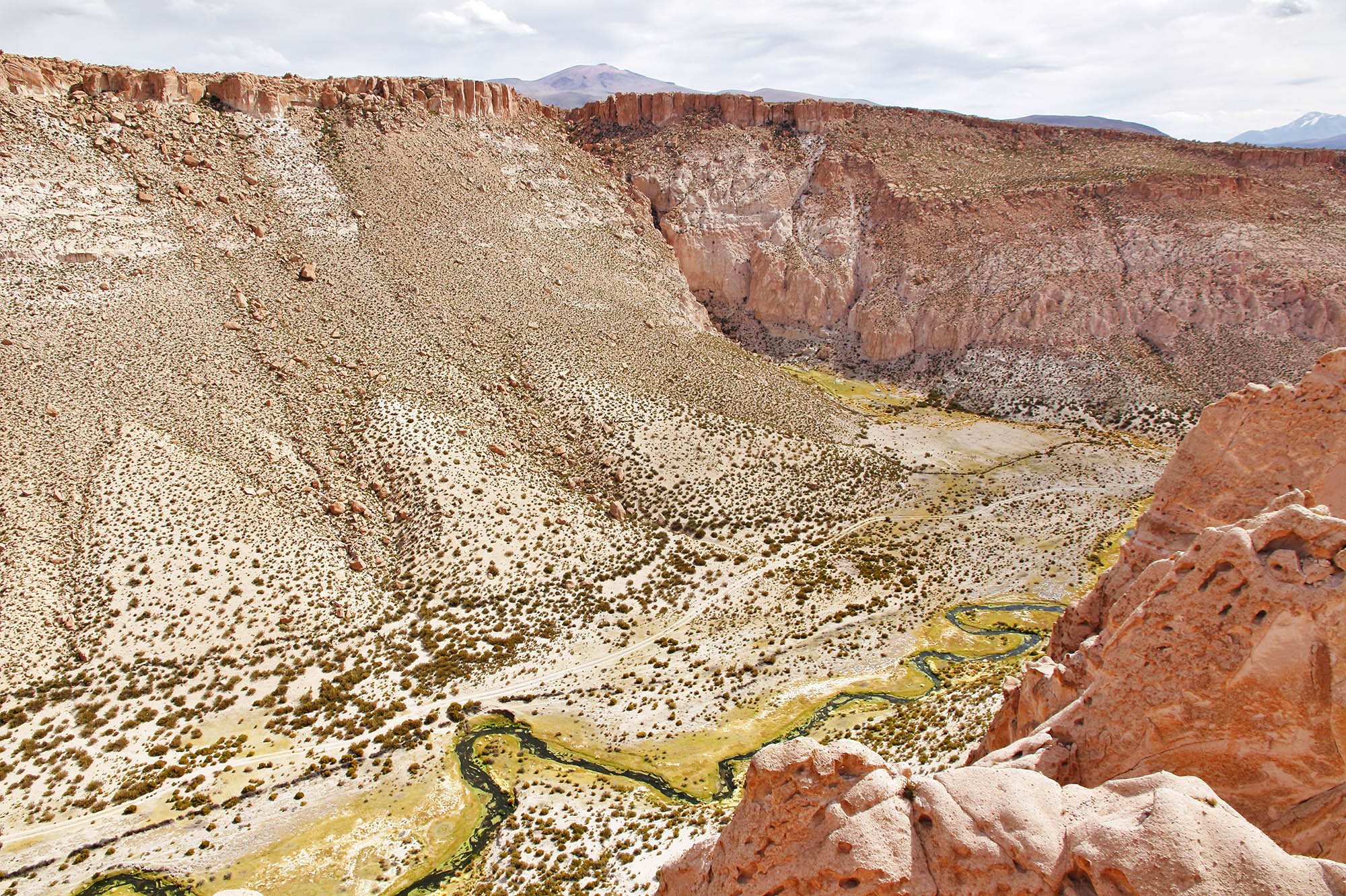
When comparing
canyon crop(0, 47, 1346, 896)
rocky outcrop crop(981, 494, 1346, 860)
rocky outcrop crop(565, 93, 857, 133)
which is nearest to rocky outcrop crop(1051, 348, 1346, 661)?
canyon crop(0, 47, 1346, 896)

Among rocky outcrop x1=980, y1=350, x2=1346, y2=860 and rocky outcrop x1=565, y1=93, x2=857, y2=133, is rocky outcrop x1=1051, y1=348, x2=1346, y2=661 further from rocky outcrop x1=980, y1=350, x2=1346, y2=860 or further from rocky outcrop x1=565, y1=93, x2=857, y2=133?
rocky outcrop x1=565, y1=93, x2=857, y2=133

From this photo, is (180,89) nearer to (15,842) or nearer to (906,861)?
(15,842)

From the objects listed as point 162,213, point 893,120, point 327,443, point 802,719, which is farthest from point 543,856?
point 893,120

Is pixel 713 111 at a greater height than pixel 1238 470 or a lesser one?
greater

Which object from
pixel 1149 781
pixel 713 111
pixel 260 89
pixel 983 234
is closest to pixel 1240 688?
pixel 1149 781

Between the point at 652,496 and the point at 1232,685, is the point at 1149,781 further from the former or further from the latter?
the point at 652,496

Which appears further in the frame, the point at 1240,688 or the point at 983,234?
the point at 983,234

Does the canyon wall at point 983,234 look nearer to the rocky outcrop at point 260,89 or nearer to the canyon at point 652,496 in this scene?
the canyon at point 652,496
